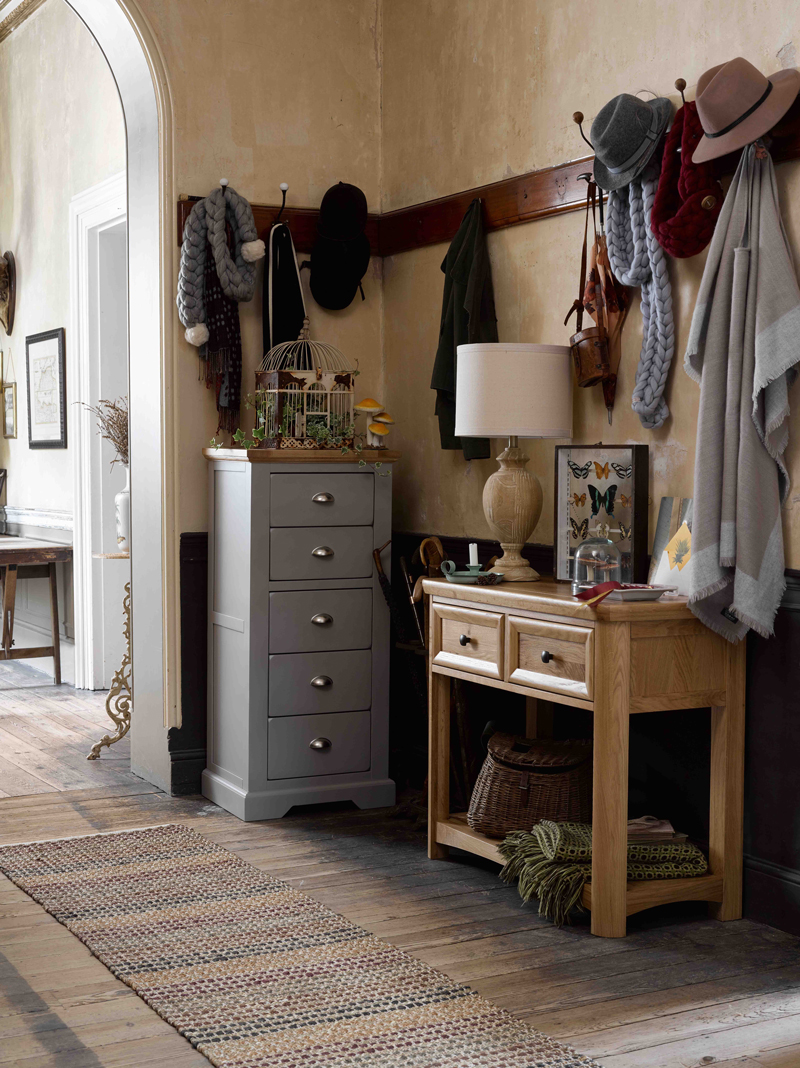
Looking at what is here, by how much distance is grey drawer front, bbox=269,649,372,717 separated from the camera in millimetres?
3822

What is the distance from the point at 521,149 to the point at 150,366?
1.46 m

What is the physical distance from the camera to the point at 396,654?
4.32 meters

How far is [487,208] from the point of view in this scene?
382 cm

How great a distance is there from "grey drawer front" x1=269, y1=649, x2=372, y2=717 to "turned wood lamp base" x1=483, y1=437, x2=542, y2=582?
0.81 metres

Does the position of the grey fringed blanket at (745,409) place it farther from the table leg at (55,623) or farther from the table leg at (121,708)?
the table leg at (55,623)

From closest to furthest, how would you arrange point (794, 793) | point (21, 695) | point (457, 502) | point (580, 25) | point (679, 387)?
point (794, 793), point (679, 387), point (580, 25), point (457, 502), point (21, 695)

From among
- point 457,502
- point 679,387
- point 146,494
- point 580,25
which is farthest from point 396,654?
point 580,25

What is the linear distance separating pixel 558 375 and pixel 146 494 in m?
1.67

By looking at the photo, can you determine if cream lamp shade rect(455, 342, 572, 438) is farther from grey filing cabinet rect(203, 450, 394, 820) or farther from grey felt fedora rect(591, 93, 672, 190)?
grey filing cabinet rect(203, 450, 394, 820)

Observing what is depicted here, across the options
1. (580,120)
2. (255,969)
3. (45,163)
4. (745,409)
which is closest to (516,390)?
(745,409)

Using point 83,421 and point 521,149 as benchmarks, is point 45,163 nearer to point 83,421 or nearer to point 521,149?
point 83,421

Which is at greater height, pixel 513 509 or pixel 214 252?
pixel 214 252

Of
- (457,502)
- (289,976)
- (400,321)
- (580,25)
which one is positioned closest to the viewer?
(289,976)

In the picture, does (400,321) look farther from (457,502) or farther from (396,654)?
(396,654)
